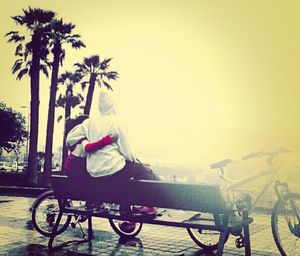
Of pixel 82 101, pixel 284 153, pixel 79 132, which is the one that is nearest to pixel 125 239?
pixel 79 132

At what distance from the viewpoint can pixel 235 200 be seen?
11.4 feet

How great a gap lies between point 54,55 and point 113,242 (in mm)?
14074

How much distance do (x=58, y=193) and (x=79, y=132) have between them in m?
0.59

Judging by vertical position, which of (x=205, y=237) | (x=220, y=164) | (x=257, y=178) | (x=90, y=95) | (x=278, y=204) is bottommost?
(x=205, y=237)

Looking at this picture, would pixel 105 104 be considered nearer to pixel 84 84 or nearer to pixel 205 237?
pixel 205 237

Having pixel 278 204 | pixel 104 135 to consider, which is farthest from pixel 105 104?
pixel 278 204

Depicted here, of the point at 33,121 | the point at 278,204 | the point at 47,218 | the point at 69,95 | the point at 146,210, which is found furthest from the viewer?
the point at 69,95

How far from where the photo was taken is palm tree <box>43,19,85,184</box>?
54.3 feet

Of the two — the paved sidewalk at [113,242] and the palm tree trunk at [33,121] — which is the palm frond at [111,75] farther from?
the paved sidewalk at [113,242]

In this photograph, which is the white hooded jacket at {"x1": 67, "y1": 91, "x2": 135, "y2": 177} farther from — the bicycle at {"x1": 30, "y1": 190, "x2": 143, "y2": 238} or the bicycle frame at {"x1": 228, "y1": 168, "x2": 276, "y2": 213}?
the bicycle frame at {"x1": 228, "y1": 168, "x2": 276, "y2": 213}

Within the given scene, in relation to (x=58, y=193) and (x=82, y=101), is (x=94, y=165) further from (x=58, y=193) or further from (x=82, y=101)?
(x=82, y=101)

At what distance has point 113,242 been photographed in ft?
14.4

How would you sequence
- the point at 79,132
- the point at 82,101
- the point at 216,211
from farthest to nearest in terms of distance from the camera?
1. the point at 82,101
2. the point at 79,132
3. the point at 216,211

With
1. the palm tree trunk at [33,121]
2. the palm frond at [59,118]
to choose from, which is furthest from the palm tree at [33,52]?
the palm frond at [59,118]
